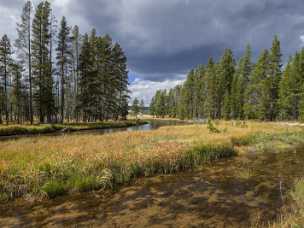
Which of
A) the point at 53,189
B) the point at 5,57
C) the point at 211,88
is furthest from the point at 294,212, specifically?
the point at 211,88

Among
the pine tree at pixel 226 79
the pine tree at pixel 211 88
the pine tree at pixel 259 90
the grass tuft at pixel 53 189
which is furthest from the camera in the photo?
the pine tree at pixel 211 88

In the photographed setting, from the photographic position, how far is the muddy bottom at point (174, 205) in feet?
17.5

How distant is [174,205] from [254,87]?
4347 cm

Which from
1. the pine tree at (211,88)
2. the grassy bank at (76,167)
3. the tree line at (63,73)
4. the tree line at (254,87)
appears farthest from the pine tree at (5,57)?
the pine tree at (211,88)

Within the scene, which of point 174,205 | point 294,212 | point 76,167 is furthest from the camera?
point 76,167

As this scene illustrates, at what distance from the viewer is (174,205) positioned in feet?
20.9

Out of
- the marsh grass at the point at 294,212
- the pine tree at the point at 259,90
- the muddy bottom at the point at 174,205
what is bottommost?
the muddy bottom at the point at 174,205

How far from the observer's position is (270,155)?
1373 cm

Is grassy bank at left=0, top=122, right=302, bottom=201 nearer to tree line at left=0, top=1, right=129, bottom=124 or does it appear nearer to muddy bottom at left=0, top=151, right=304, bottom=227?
muddy bottom at left=0, top=151, right=304, bottom=227

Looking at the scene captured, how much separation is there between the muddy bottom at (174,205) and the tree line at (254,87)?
90.5 feet

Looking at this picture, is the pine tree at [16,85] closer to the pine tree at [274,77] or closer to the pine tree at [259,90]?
the pine tree at [259,90]

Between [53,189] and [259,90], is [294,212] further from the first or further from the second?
[259,90]

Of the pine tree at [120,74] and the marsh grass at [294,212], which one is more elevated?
the pine tree at [120,74]

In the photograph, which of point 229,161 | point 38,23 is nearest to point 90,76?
point 38,23
